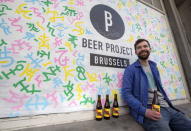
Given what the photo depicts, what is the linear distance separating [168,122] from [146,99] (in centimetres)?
25

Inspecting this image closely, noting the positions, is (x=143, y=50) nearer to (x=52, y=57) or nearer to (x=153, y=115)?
(x=153, y=115)

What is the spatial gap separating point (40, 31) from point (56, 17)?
0.80ft

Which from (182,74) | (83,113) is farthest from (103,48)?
(182,74)

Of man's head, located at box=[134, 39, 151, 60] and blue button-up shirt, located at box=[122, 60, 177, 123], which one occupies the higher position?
man's head, located at box=[134, 39, 151, 60]

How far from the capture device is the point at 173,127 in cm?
111

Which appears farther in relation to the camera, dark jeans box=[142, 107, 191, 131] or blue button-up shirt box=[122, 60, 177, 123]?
blue button-up shirt box=[122, 60, 177, 123]

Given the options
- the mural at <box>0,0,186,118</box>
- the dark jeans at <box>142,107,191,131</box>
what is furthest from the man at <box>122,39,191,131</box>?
the mural at <box>0,0,186,118</box>

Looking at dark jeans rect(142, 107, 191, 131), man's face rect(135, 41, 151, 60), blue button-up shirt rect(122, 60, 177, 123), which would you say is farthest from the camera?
man's face rect(135, 41, 151, 60)

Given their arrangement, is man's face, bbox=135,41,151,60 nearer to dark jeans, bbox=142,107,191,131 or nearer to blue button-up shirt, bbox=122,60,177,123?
blue button-up shirt, bbox=122,60,177,123

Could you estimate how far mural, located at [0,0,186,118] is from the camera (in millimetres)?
968

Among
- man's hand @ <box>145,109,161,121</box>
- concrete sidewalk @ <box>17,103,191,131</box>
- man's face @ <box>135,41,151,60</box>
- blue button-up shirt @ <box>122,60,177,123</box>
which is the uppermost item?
man's face @ <box>135,41,151,60</box>

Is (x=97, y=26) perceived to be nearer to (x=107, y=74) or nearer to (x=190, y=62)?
(x=107, y=74)

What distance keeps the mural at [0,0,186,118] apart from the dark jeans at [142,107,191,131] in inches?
16.9

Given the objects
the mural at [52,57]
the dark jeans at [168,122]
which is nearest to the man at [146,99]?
the dark jeans at [168,122]
